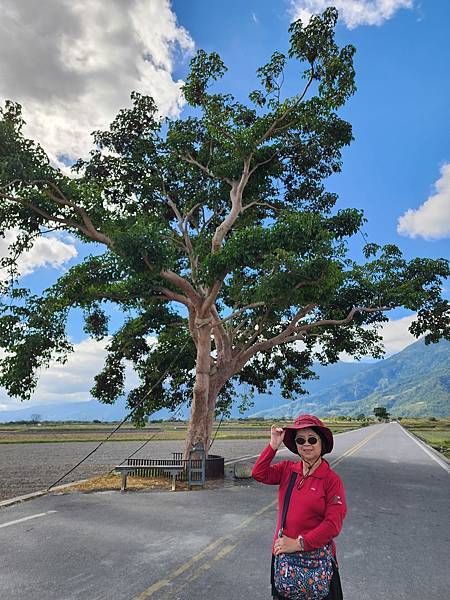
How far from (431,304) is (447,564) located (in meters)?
12.7

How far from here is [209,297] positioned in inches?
604

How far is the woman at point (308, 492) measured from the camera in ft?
9.56

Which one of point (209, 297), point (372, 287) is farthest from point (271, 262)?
point (372, 287)

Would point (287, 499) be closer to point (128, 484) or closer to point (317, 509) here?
point (317, 509)

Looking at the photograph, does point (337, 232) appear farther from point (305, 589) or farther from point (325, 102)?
point (305, 589)

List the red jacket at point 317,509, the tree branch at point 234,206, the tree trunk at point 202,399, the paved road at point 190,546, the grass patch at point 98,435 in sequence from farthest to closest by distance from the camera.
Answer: the grass patch at point 98,435
the tree branch at point 234,206
the tree trunk at point 202,399
the paved road at point 190,546
the red jacket at point 317,509

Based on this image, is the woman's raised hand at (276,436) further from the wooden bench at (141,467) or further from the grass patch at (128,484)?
the grass patch at (128,484)

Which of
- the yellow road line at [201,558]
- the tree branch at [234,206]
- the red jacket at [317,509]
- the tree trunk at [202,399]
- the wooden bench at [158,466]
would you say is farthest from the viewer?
the tree branch at [234,206]

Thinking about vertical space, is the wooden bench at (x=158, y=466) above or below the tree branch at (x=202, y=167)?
below

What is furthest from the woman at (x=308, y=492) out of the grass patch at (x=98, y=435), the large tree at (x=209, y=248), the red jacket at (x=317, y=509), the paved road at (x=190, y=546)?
the grass patch at (x=98, y=435)

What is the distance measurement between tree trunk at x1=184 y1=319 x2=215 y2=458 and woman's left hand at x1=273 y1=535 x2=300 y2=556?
42.1ft

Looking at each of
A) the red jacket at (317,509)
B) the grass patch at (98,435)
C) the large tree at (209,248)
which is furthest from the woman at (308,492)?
the grass patch at (98,435)

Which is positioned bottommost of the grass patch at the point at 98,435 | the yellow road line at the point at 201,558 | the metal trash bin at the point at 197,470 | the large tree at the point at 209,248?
the yellow road line at the point at 201,558

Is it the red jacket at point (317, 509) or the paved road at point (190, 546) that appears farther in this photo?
the paved road at point (190, 546)
